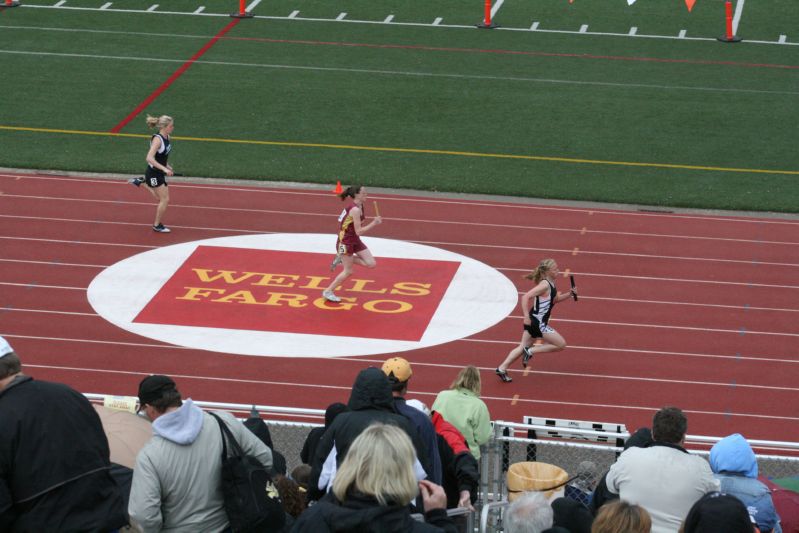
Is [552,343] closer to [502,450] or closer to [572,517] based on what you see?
[502,450]

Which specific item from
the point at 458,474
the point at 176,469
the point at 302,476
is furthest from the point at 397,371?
the point at 176,469

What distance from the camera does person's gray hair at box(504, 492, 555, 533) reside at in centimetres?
629

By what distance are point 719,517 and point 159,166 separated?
13590mm

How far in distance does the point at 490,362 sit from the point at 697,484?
782cm

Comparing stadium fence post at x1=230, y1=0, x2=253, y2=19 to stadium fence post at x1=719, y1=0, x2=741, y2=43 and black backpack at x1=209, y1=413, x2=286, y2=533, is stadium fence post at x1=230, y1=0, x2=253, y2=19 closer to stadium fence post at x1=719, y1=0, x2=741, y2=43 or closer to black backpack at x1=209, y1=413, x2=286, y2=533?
stadium fence post at x1=719, y1=0, x2=741, y2=43

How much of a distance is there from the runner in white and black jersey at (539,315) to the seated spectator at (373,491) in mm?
8797

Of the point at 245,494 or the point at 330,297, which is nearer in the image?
the point at 245,494

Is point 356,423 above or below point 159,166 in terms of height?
above

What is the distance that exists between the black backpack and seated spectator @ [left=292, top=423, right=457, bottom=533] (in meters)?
1.45

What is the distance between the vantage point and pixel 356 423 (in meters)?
6.50

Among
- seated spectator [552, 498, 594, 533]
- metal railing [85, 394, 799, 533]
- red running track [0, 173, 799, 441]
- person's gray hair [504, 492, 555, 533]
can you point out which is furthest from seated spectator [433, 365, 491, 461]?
red running track [0, 173, 799, 441]

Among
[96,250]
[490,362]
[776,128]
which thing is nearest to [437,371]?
[490,362]

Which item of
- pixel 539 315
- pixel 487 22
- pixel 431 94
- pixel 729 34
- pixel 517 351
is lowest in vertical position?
pixel 517 351

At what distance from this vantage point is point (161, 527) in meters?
6.59
